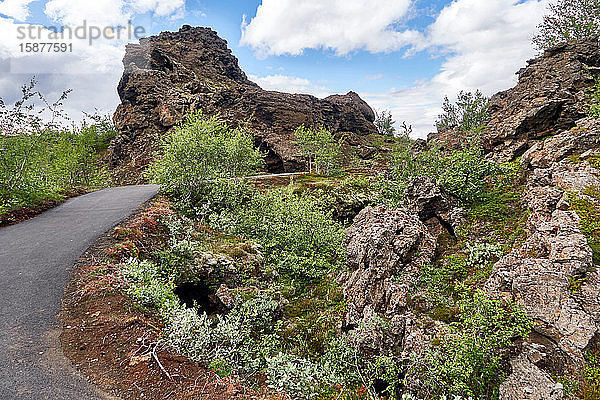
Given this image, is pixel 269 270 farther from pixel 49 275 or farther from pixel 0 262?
pixel 0 262

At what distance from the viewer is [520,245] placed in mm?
7418

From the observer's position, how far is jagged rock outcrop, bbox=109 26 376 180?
2130 inches

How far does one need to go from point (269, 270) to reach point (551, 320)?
9.68 m

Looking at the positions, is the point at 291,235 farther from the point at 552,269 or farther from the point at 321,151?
the point at 321,151

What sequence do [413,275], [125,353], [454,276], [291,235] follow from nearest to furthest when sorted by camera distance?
[125,353] < [454,276] < [413,275] < [291,235]

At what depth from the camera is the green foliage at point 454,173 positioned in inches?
417

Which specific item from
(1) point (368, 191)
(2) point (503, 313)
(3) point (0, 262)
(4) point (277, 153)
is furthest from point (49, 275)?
(4) point (277, 153)

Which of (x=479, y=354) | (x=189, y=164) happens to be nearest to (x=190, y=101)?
(x=189, y=164)

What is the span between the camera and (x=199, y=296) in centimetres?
1091

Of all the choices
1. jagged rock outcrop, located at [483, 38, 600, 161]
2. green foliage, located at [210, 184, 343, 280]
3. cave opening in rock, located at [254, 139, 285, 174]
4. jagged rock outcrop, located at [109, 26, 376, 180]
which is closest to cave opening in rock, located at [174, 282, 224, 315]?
green foliage, located at [210, 184, 343, 280]

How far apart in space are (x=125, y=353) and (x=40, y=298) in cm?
340

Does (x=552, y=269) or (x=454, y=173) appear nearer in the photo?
(x=552, y=269)

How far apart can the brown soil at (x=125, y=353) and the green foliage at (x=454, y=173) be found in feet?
29.2

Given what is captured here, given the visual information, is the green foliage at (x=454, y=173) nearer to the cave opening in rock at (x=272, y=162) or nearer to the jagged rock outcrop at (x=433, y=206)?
the jagged rock outcrop at (x=433, y=206)
